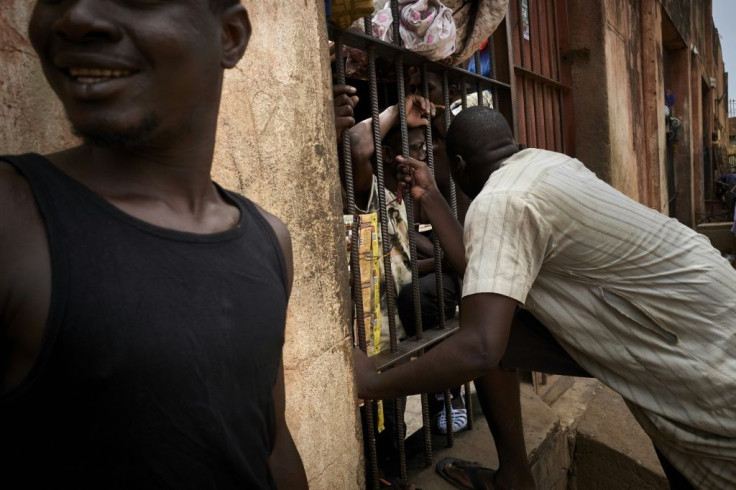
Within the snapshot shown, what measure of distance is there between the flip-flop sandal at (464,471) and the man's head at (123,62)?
186cm

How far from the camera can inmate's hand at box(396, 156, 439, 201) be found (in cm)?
221

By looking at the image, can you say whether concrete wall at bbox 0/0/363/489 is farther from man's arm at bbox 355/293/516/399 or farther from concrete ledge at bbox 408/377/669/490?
concrete ledge at bbox 408/377/669/490

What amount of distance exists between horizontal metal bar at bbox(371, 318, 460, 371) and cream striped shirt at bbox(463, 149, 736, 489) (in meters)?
0.52

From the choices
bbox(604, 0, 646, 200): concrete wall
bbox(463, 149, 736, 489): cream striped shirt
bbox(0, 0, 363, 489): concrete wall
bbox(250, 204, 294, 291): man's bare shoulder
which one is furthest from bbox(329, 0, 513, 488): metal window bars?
bbox(604, 0, 646, 200): concrete wall

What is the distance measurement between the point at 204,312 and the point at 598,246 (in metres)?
1.37

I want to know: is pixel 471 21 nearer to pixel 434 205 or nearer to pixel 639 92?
pixel 434 205

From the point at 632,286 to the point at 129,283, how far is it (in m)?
1.59

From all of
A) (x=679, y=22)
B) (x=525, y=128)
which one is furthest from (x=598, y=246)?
(x=679, y=22)

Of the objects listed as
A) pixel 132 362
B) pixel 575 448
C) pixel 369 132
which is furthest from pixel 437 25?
pixel 575 448

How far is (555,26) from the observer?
14.1 ft

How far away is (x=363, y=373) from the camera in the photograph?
180 centimetres

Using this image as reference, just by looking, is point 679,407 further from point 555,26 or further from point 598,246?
point 555,26

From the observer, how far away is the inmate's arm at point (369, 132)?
233cm

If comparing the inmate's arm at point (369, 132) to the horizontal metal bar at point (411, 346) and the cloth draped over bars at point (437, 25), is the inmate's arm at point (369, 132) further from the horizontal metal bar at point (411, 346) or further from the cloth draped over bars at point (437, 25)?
the horizontal metal bar at point (411, 346)
